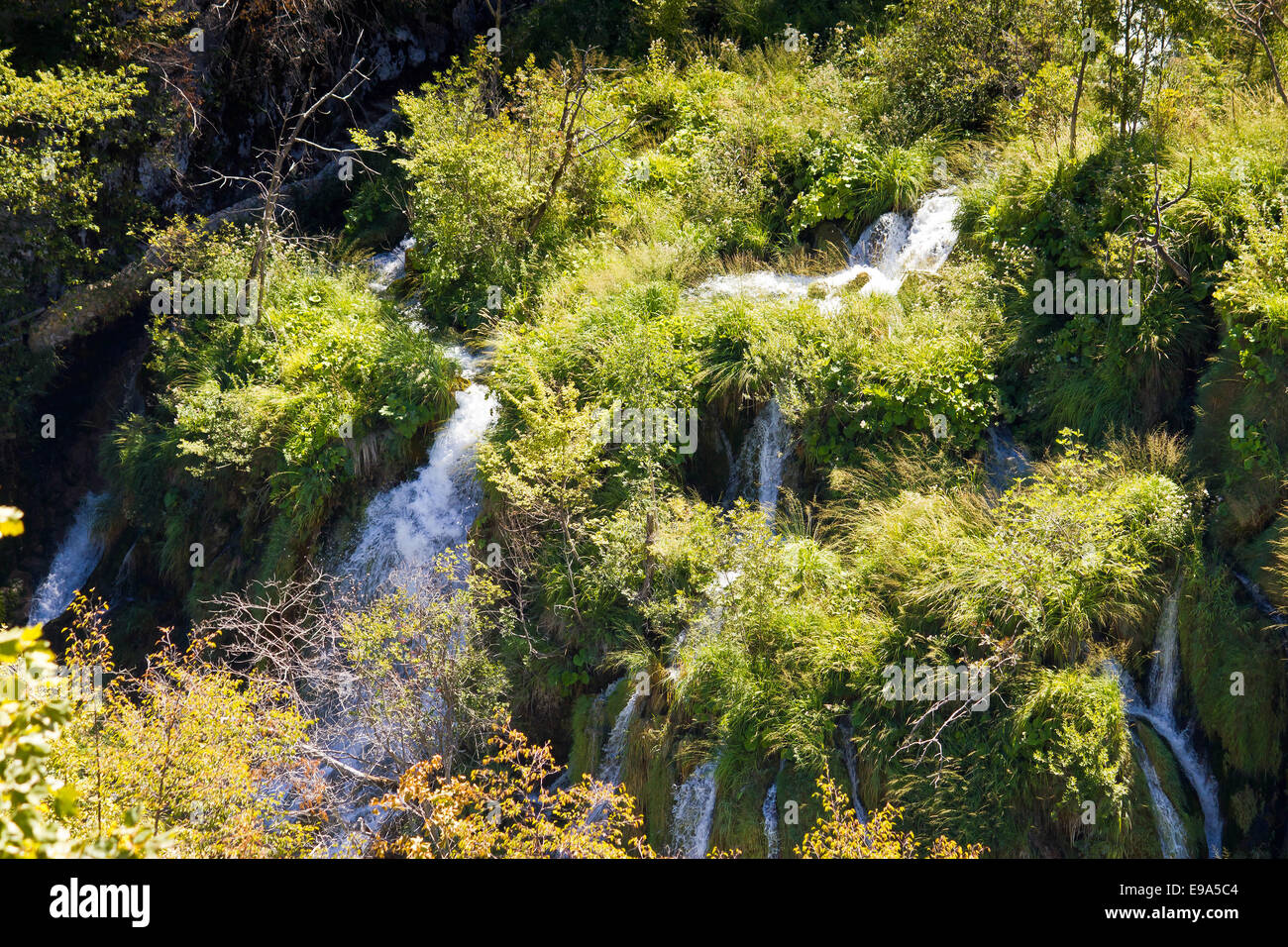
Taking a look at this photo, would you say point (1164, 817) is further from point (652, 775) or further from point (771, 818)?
point (652, 775)

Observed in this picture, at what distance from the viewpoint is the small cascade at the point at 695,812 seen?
389 inches

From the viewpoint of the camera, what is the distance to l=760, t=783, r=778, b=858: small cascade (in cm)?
941

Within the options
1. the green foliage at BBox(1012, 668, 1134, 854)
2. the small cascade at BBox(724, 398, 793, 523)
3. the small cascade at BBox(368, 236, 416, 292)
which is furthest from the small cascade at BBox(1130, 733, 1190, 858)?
the small cascade at BBox(368, 236, 416, 292)

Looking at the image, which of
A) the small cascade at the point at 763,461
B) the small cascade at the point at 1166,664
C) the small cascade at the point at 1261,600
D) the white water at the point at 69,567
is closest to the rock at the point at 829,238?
the small cascade at the point at 763,461

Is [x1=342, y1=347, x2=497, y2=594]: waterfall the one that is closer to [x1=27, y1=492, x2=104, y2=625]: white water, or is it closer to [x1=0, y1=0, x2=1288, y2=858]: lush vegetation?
[x1=0, y1=0, x2=1288, y2=858]: lush vegetation

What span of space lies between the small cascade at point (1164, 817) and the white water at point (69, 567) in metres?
15.4

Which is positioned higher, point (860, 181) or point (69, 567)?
point (860, 181)

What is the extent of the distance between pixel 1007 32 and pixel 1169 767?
38.9 feet

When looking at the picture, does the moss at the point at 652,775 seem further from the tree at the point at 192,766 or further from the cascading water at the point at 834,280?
the tree at the point at 192,766

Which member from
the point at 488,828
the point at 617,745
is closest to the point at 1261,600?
the point at 617,745

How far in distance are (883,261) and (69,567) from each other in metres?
13.9

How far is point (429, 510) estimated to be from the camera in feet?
45.0

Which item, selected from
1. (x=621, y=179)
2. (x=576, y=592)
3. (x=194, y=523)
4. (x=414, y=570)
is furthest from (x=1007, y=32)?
(x=194, y=523)

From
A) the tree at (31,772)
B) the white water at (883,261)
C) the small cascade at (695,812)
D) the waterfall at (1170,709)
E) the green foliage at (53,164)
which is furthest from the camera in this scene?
the green foliage at (53,164)
